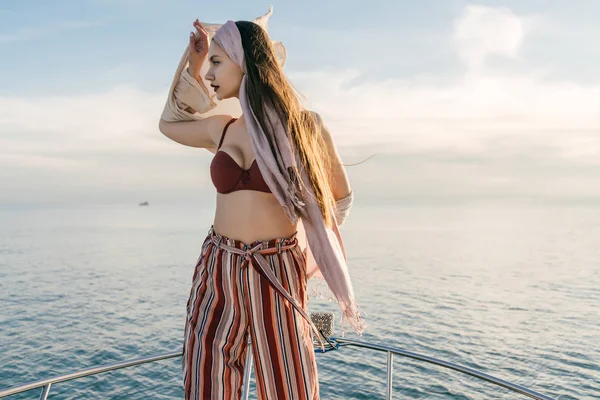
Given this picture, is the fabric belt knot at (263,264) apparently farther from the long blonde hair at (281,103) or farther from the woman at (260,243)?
the long blonde hair at (281,103)

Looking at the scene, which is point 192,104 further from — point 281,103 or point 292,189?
point 292,189

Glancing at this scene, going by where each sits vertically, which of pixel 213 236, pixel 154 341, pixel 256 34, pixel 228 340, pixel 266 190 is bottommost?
pixel 154 341

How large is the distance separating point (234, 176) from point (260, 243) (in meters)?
0.25

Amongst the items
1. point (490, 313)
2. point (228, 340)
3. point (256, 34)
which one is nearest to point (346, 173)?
point (256, 34)

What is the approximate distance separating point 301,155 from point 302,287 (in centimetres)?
46

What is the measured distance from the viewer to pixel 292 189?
6.40ft

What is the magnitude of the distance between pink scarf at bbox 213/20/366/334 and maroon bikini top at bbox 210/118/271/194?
67 millimetres

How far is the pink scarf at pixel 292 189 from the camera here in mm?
1959

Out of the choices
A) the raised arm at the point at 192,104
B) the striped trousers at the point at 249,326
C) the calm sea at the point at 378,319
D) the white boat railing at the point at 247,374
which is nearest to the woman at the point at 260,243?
the striped trousers at the point at 249,326

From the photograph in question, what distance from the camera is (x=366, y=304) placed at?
91.6 feet

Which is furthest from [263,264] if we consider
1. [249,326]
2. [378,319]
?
[378,319]

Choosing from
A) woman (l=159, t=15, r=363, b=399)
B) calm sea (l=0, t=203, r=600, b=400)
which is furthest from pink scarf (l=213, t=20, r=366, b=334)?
calm sea (l=0, t=203, r=600, b=400)

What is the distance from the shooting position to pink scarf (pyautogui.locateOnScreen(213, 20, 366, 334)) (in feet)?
6.43

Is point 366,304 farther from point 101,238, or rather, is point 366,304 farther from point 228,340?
point 101,238
